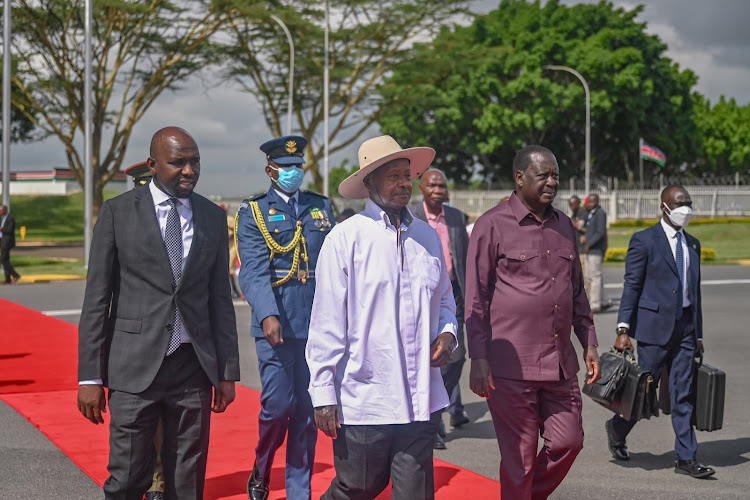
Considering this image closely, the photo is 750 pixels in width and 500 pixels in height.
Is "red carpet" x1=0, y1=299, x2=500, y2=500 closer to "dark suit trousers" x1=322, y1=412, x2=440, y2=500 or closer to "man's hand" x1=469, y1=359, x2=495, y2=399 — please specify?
"man's hand" x1=469, y1=359, x2=495, y2=399

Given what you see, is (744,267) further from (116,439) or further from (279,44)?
(116,439)

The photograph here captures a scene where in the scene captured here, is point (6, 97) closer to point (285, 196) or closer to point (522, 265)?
point (285, 196)

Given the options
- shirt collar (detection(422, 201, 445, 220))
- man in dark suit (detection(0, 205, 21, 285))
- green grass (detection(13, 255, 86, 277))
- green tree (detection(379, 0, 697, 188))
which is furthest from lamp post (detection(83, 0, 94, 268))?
green tree (detection(379, 0, 697, 188))

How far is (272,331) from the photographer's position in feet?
16.4

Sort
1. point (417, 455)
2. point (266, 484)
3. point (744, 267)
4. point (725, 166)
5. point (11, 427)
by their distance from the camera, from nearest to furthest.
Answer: point (417, 455), point (266, 484), point (11, 427), point (744, 267), point (725, 166)

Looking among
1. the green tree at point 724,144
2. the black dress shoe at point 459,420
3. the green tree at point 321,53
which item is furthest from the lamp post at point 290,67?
the green tree at point 724,144

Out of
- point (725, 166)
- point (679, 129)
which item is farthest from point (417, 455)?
point (725, 166)

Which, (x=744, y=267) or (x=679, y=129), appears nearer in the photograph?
(x=744, y=267)

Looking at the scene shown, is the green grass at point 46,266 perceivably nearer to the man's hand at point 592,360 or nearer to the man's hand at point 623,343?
the man's hand at point 623,343

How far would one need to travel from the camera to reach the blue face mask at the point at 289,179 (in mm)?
5488

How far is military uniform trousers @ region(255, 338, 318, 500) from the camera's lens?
5129 millimetres

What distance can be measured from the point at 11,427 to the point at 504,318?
438cm

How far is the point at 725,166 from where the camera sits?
234 ft

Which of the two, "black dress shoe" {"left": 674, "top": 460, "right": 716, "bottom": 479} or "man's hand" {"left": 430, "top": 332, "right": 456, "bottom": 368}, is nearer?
"man's hand" {"left": 430, "top": 332, "right": 456, "bottom": 368}
